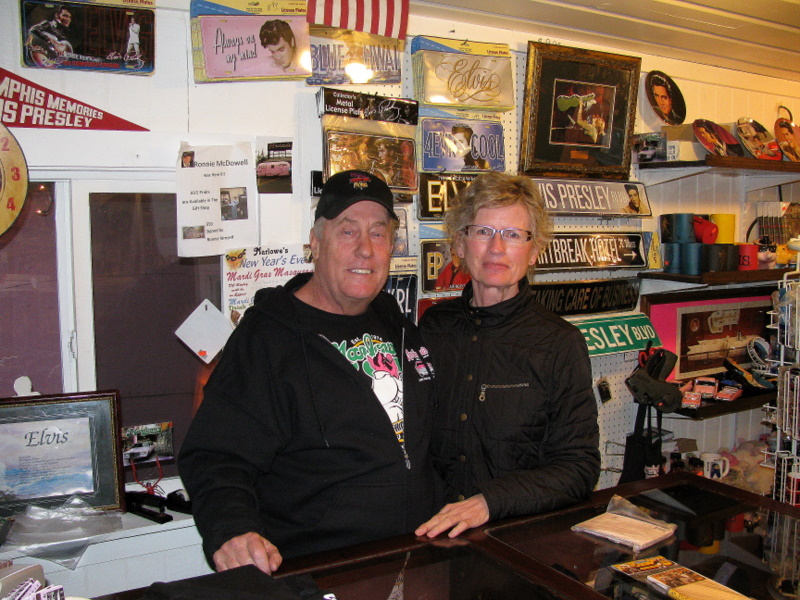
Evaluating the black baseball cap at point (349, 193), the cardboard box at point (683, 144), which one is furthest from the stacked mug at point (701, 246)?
the black baseball cap at point (349, 193)

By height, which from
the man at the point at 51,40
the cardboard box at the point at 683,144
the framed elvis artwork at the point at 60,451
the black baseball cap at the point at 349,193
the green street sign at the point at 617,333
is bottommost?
the framed elvis artwork at the point at 60,451

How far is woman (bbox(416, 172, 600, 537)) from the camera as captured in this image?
5.79 ft

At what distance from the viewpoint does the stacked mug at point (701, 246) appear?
11.4 feet

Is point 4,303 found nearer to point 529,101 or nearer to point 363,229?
point 363,229

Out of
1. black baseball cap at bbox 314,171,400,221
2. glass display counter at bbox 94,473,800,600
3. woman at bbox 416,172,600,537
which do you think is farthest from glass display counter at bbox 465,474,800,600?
black baseball cap at bbox 314,171,400,221

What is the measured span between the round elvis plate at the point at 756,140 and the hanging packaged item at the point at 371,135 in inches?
91.4

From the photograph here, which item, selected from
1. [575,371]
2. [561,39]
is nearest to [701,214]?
[561,39]

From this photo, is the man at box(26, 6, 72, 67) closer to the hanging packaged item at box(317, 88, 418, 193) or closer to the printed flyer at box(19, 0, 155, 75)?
the printed flyer at box(19, 0, 155, 75)

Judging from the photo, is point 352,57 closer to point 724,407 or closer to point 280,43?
point 280,43

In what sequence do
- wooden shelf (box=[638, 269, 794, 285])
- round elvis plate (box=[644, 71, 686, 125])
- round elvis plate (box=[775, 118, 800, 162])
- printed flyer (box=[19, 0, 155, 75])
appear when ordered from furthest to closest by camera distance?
1. round elvis plate (box=[775, 118, 800, 162])
2. round elvis plate (box=[644, 71, 686, 125])
3. wooden shelf (box=[638, 269, 794, 285])
4. printed flyer (box=[19, 0, 155, 75])

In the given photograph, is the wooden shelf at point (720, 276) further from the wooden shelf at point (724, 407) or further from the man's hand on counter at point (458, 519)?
the man's hand on counter at point (458, 519)

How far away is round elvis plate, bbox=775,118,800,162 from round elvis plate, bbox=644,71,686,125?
0.94 metres

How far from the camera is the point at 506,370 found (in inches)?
72.4

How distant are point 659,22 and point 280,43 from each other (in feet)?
6.53
